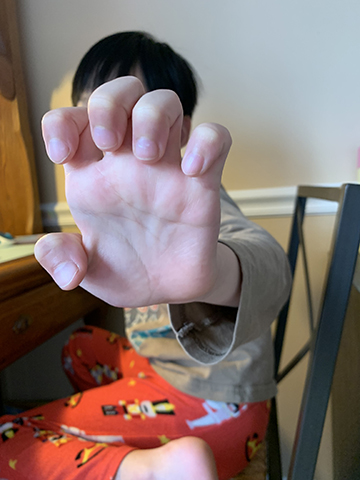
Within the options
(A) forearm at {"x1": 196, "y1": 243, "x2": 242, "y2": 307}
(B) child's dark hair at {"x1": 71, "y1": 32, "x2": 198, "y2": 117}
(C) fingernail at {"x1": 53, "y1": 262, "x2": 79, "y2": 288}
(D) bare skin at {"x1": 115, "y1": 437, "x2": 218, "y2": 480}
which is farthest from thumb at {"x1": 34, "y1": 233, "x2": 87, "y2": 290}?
(B) child's dark hair at {"x1": 71, "y1": 32, "x2": 198, "y2": 117}

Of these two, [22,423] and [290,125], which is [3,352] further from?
[290,125]

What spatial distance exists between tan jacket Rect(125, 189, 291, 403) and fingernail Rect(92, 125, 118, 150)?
18cm

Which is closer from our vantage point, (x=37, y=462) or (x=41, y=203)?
(x=37, y=462)

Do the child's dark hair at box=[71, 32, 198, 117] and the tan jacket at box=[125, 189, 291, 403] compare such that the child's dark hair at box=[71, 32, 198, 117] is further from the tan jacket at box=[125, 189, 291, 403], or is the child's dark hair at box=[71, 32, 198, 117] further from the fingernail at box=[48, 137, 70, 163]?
the fingernail at box=[48, 137, 70, 163]

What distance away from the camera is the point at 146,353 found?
1.88 ft

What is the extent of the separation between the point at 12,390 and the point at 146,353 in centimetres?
76

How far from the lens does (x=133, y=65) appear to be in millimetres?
538

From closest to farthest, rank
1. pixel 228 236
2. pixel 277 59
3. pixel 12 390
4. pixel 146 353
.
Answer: pixel 228 236 → pixel 146 353 → pixel 277 59 → pixel 12 390

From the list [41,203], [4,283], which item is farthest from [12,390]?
[4,283]

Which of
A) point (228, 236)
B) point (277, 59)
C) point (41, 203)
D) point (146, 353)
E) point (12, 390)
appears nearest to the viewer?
point (228, 236)

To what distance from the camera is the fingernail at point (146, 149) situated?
211 millimetres

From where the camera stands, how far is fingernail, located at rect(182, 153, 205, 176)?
21cm

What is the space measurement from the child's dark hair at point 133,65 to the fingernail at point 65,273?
1.34 feet

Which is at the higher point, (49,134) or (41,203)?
(49,134)
